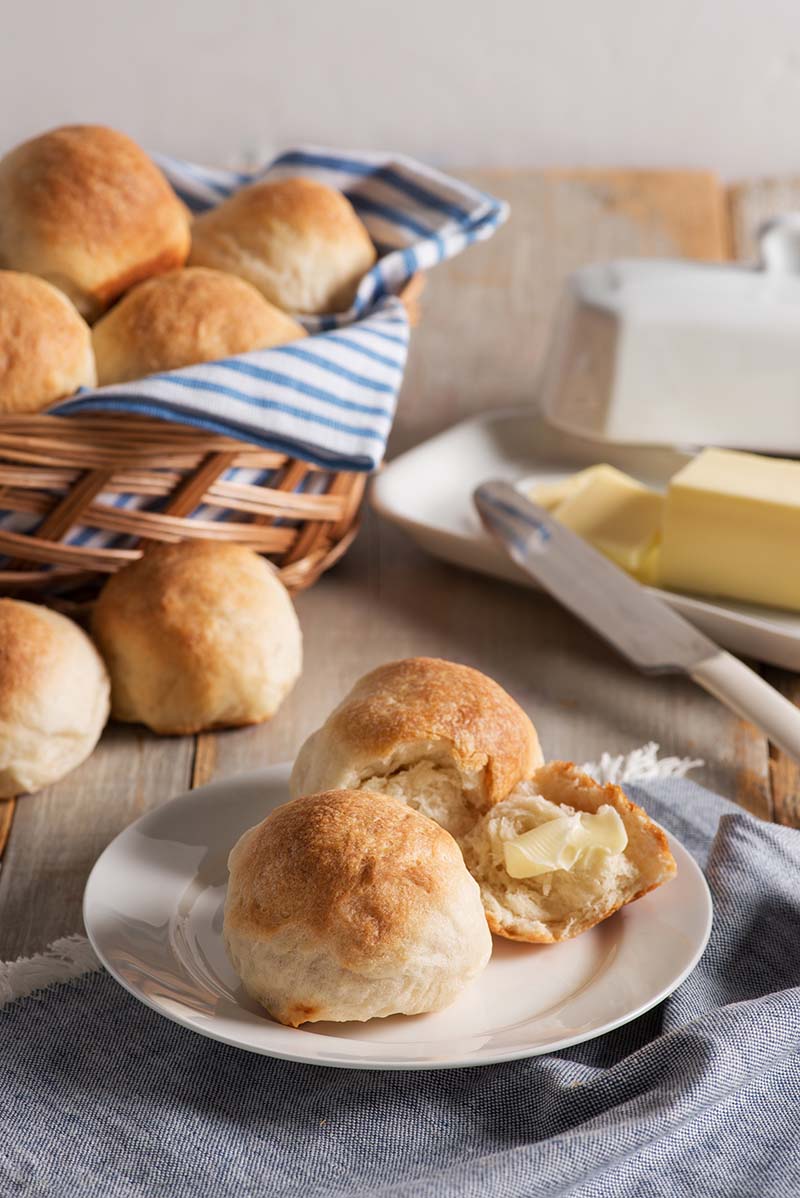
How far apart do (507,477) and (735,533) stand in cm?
49

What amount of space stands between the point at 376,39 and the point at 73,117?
2.52 ft

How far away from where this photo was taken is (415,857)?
97 cm

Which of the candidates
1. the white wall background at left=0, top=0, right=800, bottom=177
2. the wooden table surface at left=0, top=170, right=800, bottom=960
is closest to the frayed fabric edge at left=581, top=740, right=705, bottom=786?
the wooden table surface at left=0, top=170, right=800, bottom=960

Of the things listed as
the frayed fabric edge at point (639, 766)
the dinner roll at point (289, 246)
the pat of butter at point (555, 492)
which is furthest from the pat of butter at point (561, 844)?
the dinner roll at point (289, 246)

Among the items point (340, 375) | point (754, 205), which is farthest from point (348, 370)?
point (754, 205)

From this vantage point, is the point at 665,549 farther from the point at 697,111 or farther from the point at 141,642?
the point at 697,111

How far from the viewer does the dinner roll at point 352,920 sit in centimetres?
93

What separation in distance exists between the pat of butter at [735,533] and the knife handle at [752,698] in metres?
0.20

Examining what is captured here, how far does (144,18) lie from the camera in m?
3.20

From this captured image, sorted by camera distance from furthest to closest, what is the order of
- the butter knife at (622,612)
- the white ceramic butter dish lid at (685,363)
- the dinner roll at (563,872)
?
the white ceramic butter dish lid at (685,363) → the butter knife at (622,612) → the dinner roll at (563,872)

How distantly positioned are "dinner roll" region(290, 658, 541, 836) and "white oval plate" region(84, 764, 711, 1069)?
4.9 inches

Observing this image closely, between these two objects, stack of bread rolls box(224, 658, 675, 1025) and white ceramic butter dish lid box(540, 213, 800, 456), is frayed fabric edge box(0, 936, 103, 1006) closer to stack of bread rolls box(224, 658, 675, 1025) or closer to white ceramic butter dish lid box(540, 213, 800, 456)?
Answer: stack of bread rolls box(224, 658, 675, 1025)

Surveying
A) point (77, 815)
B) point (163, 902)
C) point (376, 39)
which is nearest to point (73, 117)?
point (376, 39)

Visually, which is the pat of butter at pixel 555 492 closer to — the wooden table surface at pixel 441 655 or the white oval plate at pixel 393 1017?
the wooden table surface at pixel 441 655
